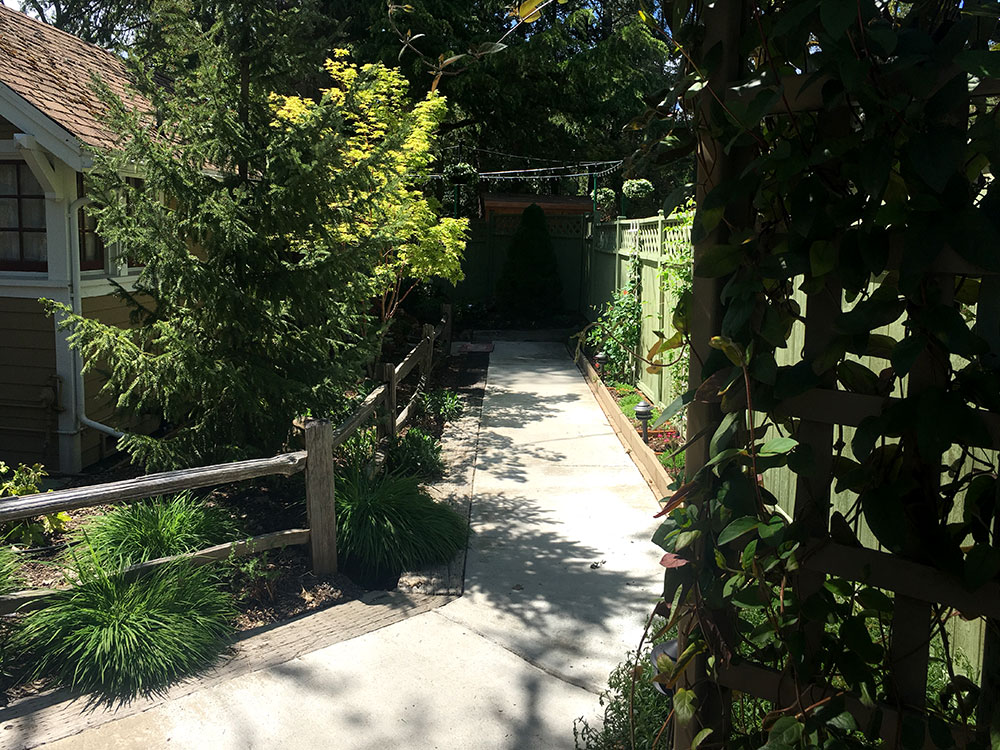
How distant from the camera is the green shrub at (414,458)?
7602 mm

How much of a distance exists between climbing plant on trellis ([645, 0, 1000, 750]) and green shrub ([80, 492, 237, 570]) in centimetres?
366

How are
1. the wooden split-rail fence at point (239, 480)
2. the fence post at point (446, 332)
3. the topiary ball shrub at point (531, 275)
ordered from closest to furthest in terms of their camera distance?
1. the wooden split-rail fence at point (239, 480)
2. the fence post at point (446, 332)
3. the topiary ball shrub at point (531, 275)

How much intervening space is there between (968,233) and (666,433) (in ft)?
22.8

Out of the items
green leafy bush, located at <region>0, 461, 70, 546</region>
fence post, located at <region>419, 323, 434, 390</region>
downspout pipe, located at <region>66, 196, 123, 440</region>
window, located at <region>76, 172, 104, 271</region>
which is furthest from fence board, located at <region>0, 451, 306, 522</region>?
fence post, located at <region>419, 323, 434, 390</region>

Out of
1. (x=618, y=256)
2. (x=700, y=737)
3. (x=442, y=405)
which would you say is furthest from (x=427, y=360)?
(x=700, y=737)

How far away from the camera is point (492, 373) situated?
13453 millimetres

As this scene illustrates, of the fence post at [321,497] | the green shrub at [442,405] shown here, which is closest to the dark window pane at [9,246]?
the green shrub at [442,405]

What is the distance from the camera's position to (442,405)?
10.4 meters

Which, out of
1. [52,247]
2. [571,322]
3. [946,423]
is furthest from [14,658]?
[571,322]

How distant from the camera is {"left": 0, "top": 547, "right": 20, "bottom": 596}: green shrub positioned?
440 centimetres

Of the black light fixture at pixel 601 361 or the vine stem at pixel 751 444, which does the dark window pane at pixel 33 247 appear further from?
the vine stem at pixel 751 444

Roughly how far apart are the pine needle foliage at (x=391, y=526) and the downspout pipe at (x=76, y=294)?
342cm

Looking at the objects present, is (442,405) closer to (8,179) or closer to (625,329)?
(625,329)

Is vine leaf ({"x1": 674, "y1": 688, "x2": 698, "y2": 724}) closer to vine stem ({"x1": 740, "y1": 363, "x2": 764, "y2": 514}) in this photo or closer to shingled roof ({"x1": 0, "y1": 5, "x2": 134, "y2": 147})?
vine stem ({"x1": 740, "y1": 363, "x2": 764, "y2": 514})
